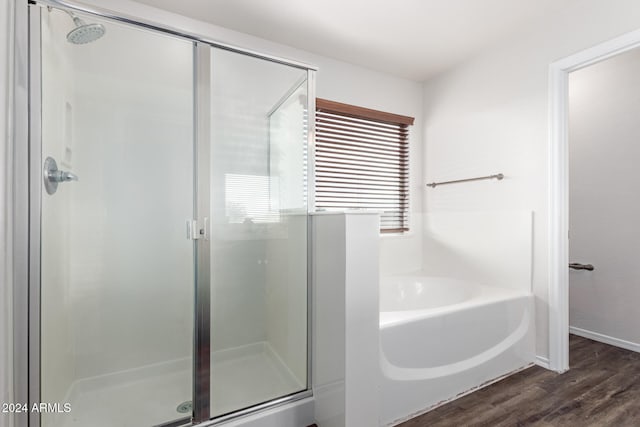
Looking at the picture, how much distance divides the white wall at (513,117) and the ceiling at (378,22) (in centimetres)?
16

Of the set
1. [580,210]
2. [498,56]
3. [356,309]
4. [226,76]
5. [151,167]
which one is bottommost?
[356,309]

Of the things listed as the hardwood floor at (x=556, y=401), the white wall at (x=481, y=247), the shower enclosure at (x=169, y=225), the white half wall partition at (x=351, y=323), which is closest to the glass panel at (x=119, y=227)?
the shower enclosure at (x=169, y=225)

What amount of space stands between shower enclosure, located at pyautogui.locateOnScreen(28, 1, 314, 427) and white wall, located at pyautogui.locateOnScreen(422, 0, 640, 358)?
1639 mm

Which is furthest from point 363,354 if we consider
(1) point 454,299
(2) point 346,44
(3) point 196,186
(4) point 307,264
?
(2) point 346,44

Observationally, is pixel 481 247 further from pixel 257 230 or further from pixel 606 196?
pixel 257 230

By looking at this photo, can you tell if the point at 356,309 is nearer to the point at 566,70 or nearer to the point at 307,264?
the point at 307,264

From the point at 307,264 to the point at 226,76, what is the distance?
1.09 meters

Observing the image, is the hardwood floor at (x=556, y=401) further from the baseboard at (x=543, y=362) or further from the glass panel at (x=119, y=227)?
the glass panel at (x=119, y=227)

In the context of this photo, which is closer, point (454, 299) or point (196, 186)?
point (196, 186)

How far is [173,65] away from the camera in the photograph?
162cm

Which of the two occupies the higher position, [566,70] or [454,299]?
[566,70]

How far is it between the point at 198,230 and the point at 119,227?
63 centimetres

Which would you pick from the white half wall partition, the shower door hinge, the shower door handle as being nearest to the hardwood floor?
the white half wall partition

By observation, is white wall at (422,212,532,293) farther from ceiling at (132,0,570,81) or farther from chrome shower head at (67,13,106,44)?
chrome shower head at (67,13,106,44)
